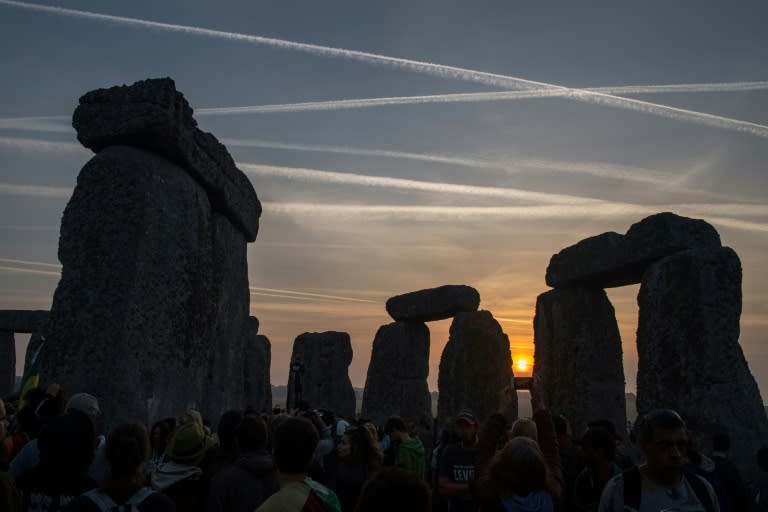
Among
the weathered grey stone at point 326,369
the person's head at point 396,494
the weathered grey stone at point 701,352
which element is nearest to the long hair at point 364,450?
the person's head at point 396,494

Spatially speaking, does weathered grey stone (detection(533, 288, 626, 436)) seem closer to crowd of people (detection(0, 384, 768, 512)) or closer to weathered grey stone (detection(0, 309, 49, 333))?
crowd of people (detection(0, 384, 768, 512))

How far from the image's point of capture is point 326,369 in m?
20.0

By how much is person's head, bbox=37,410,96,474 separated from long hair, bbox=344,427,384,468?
5.61 ft

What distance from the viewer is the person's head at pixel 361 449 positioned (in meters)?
4.02

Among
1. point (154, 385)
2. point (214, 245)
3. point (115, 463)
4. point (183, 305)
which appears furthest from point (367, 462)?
point (214, 245)

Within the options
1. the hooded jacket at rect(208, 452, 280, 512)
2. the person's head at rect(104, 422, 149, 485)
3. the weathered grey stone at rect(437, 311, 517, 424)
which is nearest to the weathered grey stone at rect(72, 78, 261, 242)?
the hooded jacket at rect(208, 452, 280, 512)

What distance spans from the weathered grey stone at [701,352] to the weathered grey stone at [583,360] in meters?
1.73

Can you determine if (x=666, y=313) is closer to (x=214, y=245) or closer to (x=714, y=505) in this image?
(x=214, y=245)

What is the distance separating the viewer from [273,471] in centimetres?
321

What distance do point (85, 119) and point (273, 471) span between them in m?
4.51

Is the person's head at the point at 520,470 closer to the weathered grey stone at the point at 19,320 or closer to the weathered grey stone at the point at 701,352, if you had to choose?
the weathered grey stone at the point at 701,352

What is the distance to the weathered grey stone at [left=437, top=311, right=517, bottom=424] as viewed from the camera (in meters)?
14.4

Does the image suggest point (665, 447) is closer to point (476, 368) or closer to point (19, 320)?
point (476, 368)

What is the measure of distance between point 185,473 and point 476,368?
11795 mm
